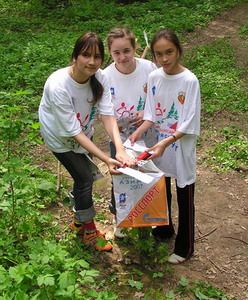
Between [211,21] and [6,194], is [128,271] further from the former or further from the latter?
[211,21]

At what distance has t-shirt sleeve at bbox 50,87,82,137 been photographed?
2.84m

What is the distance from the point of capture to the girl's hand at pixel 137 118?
3293 mm

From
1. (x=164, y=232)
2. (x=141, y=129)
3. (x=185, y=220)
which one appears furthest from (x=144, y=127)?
(x=164, y=232)

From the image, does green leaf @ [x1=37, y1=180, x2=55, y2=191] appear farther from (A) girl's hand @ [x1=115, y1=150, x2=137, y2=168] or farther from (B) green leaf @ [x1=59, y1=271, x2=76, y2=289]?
(B) green leaf @ [x1=59, y1=271, x2=76, y2=289]

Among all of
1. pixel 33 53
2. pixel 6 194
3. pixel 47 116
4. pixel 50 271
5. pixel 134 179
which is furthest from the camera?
pixel 33 53

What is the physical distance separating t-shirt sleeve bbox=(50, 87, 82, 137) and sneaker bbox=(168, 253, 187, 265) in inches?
53.6

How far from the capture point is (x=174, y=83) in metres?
2.91

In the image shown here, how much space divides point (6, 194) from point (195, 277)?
6.29 feet

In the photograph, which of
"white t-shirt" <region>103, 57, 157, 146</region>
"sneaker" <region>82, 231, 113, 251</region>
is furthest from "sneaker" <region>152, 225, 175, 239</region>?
"white t-shirt" <region>103, 57, 157, 146</region>

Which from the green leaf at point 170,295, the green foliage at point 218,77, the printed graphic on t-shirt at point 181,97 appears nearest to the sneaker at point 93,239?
the green leaf at point 170,295

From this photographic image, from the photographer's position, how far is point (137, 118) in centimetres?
331

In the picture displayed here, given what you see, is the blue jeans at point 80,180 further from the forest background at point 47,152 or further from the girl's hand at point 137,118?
the girl's hand at point 137,118

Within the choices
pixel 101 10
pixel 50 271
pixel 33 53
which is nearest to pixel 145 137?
pixel 50 271

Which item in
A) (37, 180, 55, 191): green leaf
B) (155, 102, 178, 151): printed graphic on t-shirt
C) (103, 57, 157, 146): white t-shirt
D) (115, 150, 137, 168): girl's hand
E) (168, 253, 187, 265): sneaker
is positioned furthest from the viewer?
(37, 180, 55, 191): green leaf
